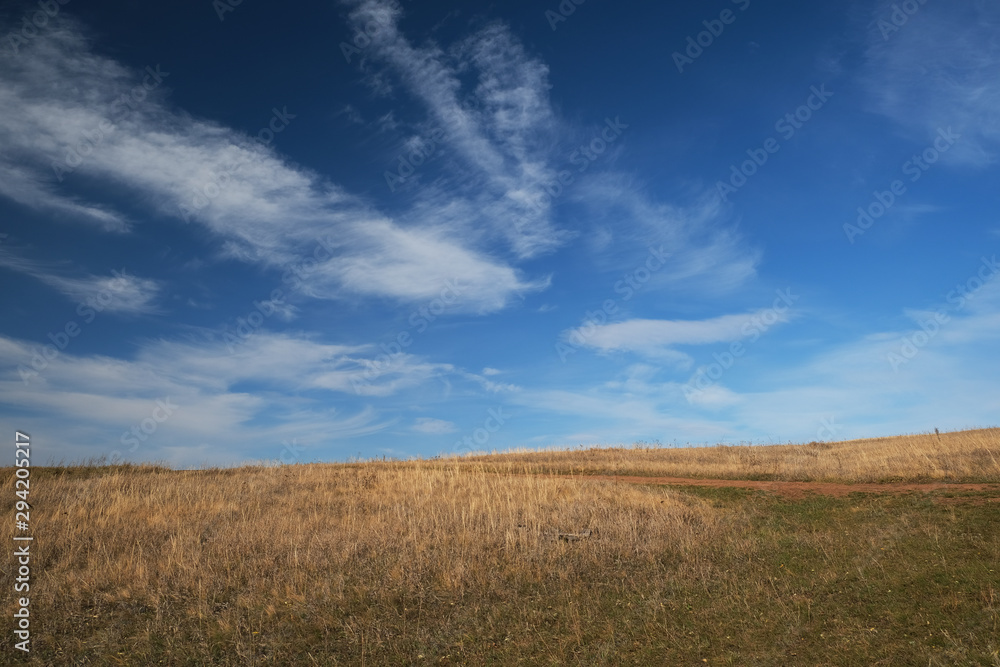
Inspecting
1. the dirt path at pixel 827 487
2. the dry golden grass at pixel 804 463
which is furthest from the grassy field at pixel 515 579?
the dry golden grass at pixel 804 463

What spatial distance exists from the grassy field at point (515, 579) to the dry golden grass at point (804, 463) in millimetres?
2395

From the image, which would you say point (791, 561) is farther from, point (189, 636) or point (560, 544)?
point (189, 636)

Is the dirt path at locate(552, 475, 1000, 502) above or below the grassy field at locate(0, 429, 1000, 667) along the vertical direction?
above

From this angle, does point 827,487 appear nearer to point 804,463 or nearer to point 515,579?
point 804,463

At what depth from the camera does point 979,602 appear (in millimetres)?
8523

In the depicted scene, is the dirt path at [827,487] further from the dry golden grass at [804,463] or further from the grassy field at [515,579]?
the dry golden grass at [804,463]

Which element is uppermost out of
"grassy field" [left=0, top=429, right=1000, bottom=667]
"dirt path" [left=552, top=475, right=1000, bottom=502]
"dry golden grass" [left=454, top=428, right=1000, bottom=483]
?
"dry golden grass" [left=454, top=428, right=1000, bottom=483]

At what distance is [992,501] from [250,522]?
19.0 meters

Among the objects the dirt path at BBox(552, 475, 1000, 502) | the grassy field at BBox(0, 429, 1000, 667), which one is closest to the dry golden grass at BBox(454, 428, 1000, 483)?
the dirt path at BBox(552, 475, 1000, 502)

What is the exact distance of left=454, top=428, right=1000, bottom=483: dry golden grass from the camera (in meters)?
21.0

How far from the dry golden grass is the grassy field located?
2.39m

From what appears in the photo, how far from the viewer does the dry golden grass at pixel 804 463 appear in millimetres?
21016

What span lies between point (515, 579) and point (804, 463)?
75.3 ft

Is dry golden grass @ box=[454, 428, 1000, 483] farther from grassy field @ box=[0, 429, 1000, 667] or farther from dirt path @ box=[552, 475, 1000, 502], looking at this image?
grassy field @ box=[0, 429, 1000, 667]
